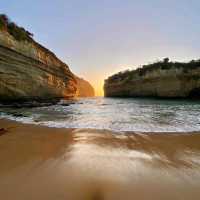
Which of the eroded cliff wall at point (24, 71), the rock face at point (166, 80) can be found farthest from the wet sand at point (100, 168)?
the rock face at point (166, 80)

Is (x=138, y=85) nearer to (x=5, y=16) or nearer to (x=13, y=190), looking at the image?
(x=5, y=16)

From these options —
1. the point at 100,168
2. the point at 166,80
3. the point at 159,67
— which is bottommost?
the point at 100,168

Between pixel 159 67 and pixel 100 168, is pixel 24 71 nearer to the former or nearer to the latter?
pixel 100 168

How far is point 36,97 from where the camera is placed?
1780 centimetres

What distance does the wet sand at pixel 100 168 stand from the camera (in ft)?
6.49

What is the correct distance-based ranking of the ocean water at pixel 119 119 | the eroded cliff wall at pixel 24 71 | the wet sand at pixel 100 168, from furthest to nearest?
1. the eroded cliff wall at pixel 24 71
2. the ocean water at pixel 119 119
3. the wet sand at pixel 100 168

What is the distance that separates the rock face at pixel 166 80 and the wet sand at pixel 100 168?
22.7 meters

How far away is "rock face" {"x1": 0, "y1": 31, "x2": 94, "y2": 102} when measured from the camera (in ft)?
43.4

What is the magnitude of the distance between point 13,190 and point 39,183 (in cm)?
30

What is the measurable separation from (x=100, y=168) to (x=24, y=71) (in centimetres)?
1491

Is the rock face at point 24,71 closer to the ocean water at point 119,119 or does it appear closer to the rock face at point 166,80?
the ocean water at point 119,119

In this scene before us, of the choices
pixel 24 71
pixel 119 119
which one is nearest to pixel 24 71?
pixel 24 71

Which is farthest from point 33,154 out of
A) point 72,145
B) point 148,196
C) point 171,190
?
point 171,190

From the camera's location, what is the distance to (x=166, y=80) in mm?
26047
